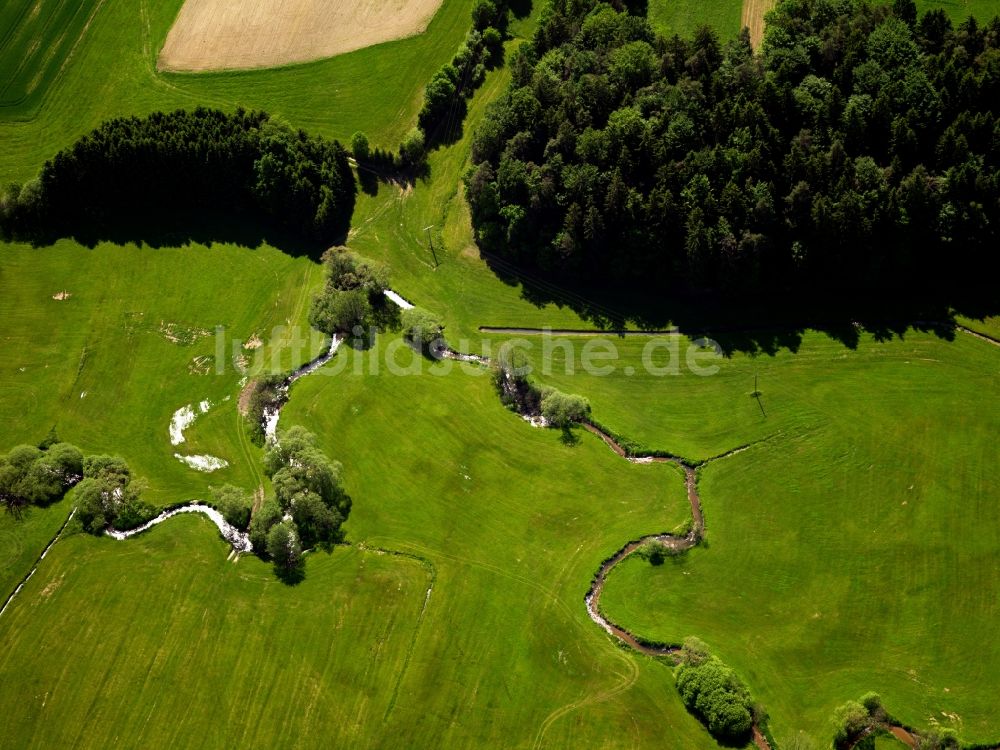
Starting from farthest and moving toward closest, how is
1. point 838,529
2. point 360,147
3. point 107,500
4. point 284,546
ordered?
1. point 360,147
2. point 107,500
3. point 284,546
4. point 838,529

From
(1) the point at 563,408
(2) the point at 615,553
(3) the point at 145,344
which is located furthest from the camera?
(3) the point at 145,344

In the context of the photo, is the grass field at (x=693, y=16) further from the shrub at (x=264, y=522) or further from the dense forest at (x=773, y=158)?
the shrub at (x=264, y=522)

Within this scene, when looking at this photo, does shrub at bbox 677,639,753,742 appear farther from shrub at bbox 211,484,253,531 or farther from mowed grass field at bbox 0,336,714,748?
shrub at bbox 211,484,253,531

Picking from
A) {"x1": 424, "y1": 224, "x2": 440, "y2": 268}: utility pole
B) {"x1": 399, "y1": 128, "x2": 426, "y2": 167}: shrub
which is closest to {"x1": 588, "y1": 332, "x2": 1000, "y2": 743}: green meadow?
{"x1": 424, "y1": 224, "x2": 440, "y2": 268}: utility pole

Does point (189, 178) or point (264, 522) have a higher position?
point (189, 178)

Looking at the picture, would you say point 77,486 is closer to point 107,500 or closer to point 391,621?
point 107,500

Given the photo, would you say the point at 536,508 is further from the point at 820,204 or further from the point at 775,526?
the point at 820,204

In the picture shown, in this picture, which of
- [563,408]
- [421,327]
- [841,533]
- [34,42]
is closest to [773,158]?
[563,408]
